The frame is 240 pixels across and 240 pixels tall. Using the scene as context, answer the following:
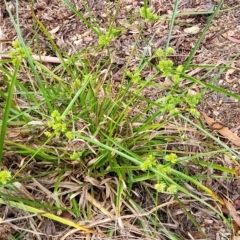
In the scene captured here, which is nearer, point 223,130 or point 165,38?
point 223,130

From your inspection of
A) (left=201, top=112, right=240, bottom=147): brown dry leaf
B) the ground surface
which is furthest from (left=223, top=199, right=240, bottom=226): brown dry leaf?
(left=201, top=112, right=240, bottom=147): brown dry leaf

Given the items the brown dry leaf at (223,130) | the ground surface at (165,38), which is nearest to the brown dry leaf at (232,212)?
the ground surface at (165,38)

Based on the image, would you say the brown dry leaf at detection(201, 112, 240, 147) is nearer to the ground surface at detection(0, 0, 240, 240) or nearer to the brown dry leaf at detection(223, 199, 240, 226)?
the ground surface at detection(0, 0, 240, 240)

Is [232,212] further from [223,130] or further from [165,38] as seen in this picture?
[165,38]

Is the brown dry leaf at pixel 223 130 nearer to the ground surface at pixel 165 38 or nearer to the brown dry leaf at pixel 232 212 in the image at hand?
the ground surface at pixel 165 38

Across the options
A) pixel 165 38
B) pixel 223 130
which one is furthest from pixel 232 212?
pixel 165 38

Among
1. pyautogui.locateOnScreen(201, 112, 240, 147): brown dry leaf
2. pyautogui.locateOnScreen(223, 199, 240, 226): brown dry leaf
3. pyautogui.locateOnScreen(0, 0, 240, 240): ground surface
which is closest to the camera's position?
pyautogui.locateOnScreen(223, 199, 240, 226): brown dry leaf

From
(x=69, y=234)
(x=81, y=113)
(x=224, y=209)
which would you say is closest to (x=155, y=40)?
(x=81, y=113)

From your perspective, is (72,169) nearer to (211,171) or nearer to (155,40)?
(211,171)
